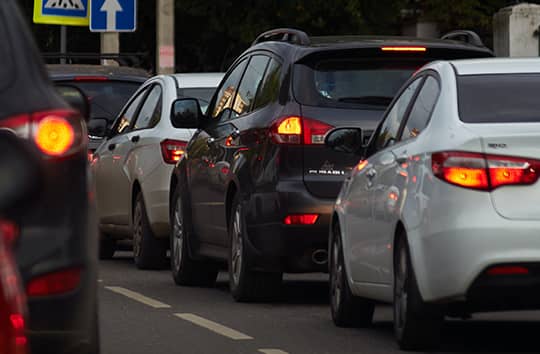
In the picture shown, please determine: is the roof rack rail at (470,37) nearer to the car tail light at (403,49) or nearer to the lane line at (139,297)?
the car tail light at (403,49)

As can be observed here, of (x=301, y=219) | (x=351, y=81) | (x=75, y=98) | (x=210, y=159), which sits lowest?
(x=301, y=219)

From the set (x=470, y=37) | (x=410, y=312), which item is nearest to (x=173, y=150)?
(x=470, y=37)

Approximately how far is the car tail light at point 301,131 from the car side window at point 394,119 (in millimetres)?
1129

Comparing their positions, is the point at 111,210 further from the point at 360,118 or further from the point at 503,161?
the point at 503,161

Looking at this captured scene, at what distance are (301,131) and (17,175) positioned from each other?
7758mm

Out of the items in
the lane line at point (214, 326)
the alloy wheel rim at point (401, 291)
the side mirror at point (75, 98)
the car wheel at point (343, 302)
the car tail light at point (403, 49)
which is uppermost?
the car tail light at point (403, 49)

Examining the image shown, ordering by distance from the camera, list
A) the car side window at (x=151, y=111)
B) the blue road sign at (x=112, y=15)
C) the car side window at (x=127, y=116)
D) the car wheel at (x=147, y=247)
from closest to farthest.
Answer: the car wheel at (x=147, y=247)
the car side window at (x=151, y=111)
the car side window at (x=127, y=116)
the blue road sign at (x=112, y=15)

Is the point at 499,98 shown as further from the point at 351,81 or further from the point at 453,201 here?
the point at 351,81

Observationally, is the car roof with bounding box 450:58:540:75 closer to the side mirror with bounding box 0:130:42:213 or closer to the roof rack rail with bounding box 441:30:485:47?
the roof rack rail with bounding box 441:30:485:47

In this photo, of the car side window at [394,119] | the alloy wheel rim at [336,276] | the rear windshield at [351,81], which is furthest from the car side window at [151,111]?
the car side window at [394,119]

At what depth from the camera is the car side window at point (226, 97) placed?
45.3 ft

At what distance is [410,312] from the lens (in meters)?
9.29

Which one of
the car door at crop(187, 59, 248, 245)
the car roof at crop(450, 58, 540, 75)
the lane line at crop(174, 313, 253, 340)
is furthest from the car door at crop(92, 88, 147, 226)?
the car roof at crop(450, 58, 540, 75)

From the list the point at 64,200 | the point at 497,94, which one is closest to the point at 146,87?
the point at 497,94
